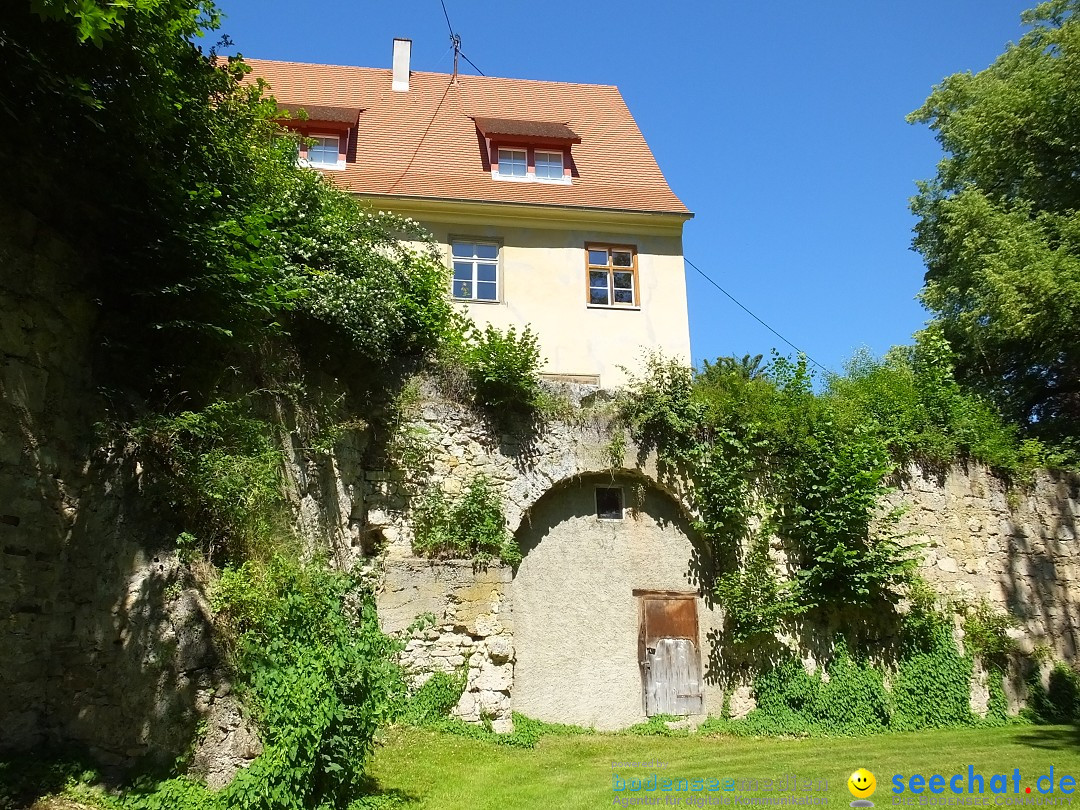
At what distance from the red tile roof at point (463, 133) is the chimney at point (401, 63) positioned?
226mm

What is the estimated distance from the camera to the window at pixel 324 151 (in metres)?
16.8

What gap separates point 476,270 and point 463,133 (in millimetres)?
4167

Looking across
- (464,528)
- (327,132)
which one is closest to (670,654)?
(464,528)

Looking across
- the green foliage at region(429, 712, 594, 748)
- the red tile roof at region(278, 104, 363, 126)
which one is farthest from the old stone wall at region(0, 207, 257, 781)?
the red tile roof at region(278, 104, 363, 126)

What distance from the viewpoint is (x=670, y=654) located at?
11.5 metres

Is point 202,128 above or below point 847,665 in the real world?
above

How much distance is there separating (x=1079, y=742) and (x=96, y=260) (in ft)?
40.7

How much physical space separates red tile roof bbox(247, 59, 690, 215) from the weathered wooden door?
8.47 m

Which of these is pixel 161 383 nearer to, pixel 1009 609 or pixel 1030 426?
pixel 1009 609

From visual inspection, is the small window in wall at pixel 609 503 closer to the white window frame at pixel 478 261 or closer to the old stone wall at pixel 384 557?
the old stone wall at pixel 384 557

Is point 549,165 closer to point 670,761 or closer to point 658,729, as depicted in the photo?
point 658,729

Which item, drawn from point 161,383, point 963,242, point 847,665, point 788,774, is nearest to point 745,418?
point 847,665

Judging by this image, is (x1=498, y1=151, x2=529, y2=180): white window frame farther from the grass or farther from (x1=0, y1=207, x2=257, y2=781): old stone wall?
(x1=0, y1=207, x2=257, y2=781): old stone wall

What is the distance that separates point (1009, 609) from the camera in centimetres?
1303
